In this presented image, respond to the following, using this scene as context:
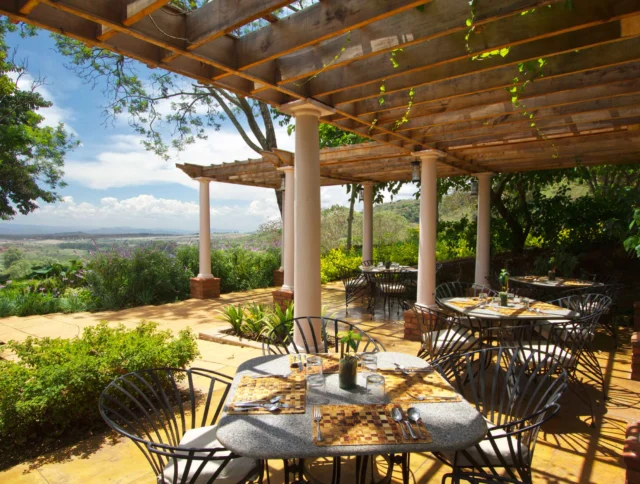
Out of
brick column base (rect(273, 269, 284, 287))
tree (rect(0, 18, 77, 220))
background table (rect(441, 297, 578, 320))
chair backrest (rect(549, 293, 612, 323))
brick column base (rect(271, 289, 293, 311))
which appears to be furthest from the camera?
tree (rect(0, 18, 77, 220))

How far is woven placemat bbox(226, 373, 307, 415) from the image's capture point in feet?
5.51

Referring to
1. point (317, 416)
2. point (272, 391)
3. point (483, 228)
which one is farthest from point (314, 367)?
point (483, 228)

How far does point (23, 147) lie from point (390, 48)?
1411cm

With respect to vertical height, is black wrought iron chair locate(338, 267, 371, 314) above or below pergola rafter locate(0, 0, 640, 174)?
below

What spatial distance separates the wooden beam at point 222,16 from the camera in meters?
1.93

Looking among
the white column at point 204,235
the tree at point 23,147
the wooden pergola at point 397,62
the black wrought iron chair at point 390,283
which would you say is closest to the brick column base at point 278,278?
the white column at point 204,235

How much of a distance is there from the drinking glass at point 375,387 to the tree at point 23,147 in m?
11.7

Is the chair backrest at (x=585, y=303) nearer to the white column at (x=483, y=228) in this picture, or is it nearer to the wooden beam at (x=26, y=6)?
the white column at (x=483, y=228)

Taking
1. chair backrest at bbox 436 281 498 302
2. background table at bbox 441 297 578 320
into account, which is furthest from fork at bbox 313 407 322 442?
chair backrest at bbox 436 281 498 302

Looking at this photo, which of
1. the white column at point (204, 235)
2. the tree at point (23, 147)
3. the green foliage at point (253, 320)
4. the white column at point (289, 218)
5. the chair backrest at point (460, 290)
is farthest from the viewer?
the tree at point (23, 147)

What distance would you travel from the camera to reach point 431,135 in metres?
4.64

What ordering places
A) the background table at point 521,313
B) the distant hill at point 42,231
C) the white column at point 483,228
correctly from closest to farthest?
the background table at point 521,313 < the white column at point 483,228 < the distant hill at point 42,231

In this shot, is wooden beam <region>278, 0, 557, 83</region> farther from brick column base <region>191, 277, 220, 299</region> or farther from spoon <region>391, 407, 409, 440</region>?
brick column base <region>191, 277, 220, 299</region>

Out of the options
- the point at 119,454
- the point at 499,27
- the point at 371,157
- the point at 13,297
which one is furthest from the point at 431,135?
the point at 13,297
